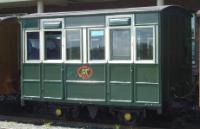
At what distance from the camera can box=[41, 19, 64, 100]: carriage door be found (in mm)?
12820

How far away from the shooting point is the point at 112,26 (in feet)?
39.5

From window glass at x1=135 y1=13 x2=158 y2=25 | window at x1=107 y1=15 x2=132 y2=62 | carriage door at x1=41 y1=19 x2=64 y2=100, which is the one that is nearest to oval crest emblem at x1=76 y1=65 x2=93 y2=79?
carriage door at x1=41 y1=19 x2=64 y2=100

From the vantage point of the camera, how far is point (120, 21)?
11898mm

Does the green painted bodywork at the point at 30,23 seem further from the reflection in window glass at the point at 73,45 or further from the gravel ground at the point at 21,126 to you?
the gravel ground at the point at 21,126

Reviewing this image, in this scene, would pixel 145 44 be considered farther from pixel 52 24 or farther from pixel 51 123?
pixel 51 123

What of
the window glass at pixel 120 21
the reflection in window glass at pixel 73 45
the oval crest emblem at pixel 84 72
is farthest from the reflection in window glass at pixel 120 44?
the reflection in window glass at pixel 73 45

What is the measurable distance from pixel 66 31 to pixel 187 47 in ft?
9.69

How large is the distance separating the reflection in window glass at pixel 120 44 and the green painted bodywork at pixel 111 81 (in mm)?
217

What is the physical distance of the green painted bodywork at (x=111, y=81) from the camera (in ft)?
37.7

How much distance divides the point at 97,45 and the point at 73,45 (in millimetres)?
672

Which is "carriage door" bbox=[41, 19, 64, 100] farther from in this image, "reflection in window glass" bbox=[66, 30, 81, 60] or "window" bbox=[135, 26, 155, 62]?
"window" bbox=[135, 26, 155, 62]

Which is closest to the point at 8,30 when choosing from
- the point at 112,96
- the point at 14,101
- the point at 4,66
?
the point at 4,66

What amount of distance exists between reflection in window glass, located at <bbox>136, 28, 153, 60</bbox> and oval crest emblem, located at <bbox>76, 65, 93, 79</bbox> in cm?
126

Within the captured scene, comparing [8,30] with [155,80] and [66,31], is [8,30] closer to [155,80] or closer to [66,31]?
[66,31]
